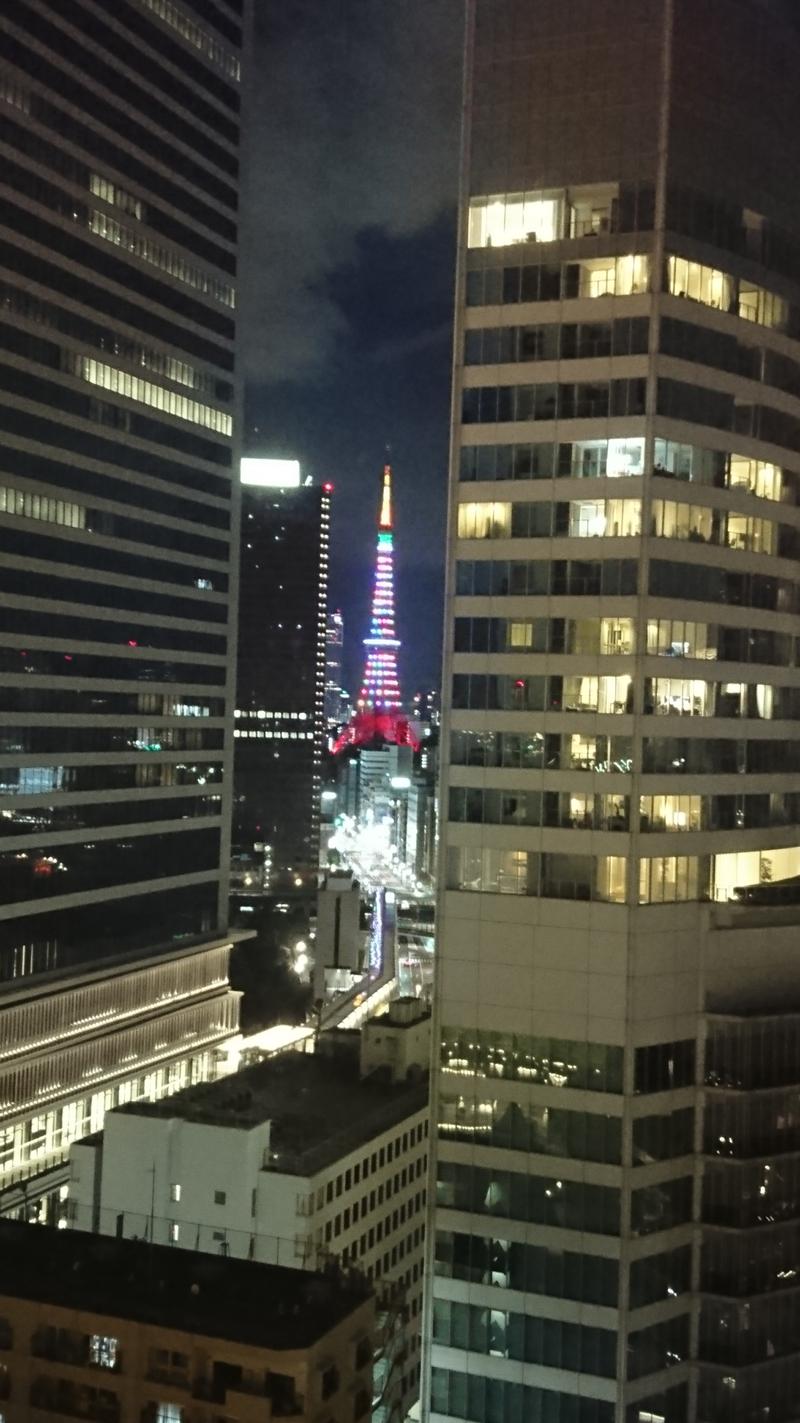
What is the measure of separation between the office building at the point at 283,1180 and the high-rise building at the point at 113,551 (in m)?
16.1

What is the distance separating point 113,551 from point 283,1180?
40.2 m

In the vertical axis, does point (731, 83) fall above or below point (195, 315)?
below

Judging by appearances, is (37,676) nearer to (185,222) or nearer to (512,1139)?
(185,222)

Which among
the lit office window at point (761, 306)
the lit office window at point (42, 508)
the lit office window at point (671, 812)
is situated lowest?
the lit office window at point (671, 812)

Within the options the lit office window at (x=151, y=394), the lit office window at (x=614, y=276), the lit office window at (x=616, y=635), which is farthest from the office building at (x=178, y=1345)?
the lit office window at (x=151, y=394)

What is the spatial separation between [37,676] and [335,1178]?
103 feet

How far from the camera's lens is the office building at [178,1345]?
29.0 m

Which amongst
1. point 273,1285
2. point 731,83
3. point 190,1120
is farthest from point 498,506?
point 190,1120

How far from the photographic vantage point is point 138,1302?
30.5 metres

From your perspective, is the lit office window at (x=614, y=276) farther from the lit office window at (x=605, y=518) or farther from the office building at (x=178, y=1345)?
the office building at (x=178, y=1345)

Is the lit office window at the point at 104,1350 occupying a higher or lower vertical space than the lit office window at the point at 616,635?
lower

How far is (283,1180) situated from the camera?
4547 cm

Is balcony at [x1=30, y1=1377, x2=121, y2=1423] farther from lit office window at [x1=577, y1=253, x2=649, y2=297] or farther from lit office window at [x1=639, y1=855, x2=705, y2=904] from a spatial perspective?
lit office window at [x1=577, y1=253, x2=649, y2=297]

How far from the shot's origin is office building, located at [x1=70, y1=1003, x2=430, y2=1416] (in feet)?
151
